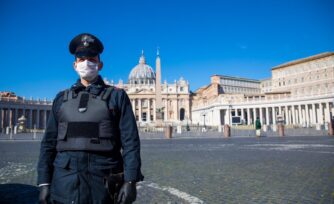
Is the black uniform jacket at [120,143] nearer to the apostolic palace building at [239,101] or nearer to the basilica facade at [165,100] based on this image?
the apostolic palace building at [239,101]

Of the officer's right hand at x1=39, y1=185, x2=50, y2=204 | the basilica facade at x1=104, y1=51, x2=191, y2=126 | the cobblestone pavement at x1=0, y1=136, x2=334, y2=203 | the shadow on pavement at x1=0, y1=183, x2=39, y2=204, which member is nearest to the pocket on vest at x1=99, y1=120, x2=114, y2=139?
the officer's right hand at x1=39, y1=185, x2=50, y2=204

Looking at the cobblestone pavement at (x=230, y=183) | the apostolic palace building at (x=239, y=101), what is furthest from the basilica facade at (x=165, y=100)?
the cobblestone pavement at (x=230, y=183)

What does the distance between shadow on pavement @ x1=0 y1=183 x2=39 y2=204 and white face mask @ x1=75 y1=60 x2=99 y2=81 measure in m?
3.13

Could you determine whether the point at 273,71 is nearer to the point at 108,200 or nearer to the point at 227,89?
the point at 227,89

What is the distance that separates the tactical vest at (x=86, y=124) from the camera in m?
2.16

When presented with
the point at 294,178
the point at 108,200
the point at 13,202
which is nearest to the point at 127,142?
the point at 108,200

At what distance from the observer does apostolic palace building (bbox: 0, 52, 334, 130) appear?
52219 millimetres

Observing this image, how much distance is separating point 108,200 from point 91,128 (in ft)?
1.90

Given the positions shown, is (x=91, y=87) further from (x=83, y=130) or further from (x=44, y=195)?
(x=44, y=195)

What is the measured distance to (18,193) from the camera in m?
4.95

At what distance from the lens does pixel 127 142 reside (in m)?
2.23

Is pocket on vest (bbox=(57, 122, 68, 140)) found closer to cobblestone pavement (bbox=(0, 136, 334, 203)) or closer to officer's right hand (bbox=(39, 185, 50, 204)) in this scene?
officer's right hand (bbox=(39, 185, 50, 204))

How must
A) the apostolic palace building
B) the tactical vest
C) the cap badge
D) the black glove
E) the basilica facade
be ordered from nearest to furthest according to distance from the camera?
1. the black glove
2. the tactical vest
3. the cap badge
4. the apostolic palace building
5. the basilica facade

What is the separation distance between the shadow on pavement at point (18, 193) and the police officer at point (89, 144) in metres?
2.74
